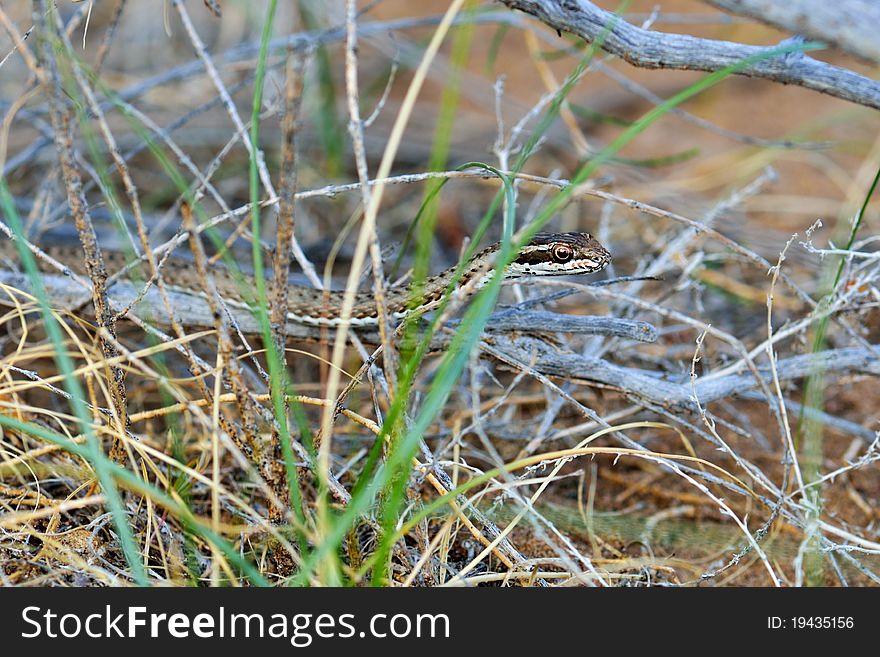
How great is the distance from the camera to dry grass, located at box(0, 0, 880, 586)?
226cm

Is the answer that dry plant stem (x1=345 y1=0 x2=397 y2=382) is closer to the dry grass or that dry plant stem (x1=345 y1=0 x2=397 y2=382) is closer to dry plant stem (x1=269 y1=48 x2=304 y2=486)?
the dry grass

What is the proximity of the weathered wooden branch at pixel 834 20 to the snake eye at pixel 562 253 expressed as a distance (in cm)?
106

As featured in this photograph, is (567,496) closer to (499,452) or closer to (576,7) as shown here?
(499,452)

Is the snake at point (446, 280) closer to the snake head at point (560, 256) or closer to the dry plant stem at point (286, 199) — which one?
the snake head at point (560, 256)

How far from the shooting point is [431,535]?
273 centimetres

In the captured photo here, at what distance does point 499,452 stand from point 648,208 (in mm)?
1287

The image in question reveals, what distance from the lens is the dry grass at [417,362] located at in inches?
88.9

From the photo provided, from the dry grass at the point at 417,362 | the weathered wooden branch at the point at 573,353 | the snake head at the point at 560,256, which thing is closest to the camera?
the dry grass at the point at 417,362

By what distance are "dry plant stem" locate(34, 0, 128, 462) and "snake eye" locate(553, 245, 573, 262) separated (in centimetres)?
147

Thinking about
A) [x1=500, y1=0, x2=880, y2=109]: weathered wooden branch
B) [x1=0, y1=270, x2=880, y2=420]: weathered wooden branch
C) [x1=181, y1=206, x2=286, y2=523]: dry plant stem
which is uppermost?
[x1=500, y1=0, x2=880, y2=109]: weathered wooden branch

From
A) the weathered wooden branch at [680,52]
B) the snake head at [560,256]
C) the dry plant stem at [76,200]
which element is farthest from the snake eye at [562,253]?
the dry plant stem at [76,200]

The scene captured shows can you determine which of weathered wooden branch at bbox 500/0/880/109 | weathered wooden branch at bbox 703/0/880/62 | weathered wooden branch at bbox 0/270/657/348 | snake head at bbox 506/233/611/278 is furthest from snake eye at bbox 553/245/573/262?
weathered wooden branch at bbox 703/0/880/62

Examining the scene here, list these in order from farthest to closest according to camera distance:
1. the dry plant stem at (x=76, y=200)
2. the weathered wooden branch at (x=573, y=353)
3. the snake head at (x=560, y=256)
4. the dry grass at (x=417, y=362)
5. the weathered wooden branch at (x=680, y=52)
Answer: the snake head at (x=560, y=256)
the weathered wooden branch at (x=573, y=353)
the weathered wooden branch at (x=680, y=52)
the dry grass at (x=417, y=362)
the dry plant stem at (x=76, y=200)
